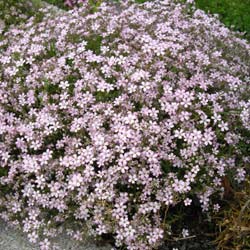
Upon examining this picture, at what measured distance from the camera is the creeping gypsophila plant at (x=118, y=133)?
11.0 feet

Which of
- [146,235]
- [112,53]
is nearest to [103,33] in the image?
[112,53]

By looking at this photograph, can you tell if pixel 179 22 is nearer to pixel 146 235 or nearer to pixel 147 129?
pixel 147 129

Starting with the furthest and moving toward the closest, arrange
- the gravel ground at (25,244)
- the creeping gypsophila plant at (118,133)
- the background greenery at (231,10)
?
the background greenery at (231,10) → the gravel ground at (25,244) → the creeping gypsophila plant at (118,133)

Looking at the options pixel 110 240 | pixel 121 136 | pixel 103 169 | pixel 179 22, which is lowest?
pixel 110 240

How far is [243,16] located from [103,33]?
282cm

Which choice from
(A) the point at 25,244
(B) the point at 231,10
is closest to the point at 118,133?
(A) the point at 25,244

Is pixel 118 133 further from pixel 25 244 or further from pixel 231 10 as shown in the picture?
pixel 231 10

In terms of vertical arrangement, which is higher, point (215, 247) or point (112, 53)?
point (112, 53)

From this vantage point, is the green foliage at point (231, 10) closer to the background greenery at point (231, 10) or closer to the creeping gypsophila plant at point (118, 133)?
the background greenery at point (231, 10)

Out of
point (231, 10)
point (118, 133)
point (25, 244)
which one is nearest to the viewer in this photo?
point (118, 133)

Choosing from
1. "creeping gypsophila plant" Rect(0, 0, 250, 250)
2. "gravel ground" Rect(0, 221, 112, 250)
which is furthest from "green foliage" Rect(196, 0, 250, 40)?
"gravel ground" Rect(0, 221, 112, 250)

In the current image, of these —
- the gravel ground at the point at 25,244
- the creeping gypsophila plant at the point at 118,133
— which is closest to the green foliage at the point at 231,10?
the creeping gypsophila plant at the point at 118,133

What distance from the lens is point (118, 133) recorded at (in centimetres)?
338

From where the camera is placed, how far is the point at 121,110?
140 inches
